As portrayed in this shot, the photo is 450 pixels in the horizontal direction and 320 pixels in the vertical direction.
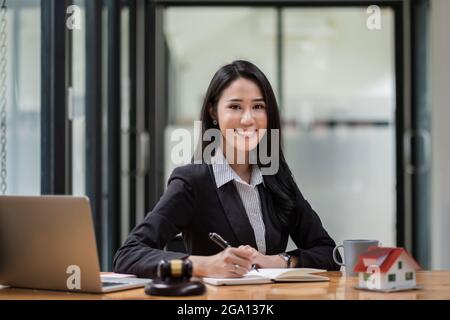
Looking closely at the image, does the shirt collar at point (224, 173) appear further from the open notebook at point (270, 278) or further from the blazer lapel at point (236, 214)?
the open notebook at point (270, 278)

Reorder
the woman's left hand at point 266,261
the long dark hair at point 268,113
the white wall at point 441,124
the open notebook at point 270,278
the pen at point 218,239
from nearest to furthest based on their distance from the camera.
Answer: the open notebook at point 270,278 < the pen at point 218,239 < the woman's left hand at point 266,261 < the long dark hair at point 268,113 < the white wall at point 441,124

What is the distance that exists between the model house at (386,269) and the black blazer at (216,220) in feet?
1.58

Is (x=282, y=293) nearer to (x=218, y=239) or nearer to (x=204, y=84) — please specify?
(x=218, y=239)

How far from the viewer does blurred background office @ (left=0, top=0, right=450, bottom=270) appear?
2.65 meters

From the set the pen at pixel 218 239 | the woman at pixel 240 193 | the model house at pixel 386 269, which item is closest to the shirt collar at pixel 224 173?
the woman at pixel 240 193

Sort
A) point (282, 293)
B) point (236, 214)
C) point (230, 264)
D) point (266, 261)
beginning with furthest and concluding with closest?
point (236, 214) < point (266, 261) < point (230, 264) < point (282, 293)

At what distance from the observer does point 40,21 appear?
8.57 feet

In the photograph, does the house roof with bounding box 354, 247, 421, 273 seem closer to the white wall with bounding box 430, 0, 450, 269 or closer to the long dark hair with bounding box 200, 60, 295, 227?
the long dark hair with bounding box 200, 60, 295, 227

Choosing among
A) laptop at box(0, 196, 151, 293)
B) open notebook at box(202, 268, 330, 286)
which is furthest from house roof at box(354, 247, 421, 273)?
laptop at box(0, 196, 151, 293)

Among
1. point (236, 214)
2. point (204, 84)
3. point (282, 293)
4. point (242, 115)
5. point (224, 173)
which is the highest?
point (204, 84)

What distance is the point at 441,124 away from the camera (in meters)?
4.24

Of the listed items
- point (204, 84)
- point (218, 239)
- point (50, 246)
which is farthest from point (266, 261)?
point (204, 84)

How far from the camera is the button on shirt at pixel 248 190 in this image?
7.02 feet

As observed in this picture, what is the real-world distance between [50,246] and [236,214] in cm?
73
